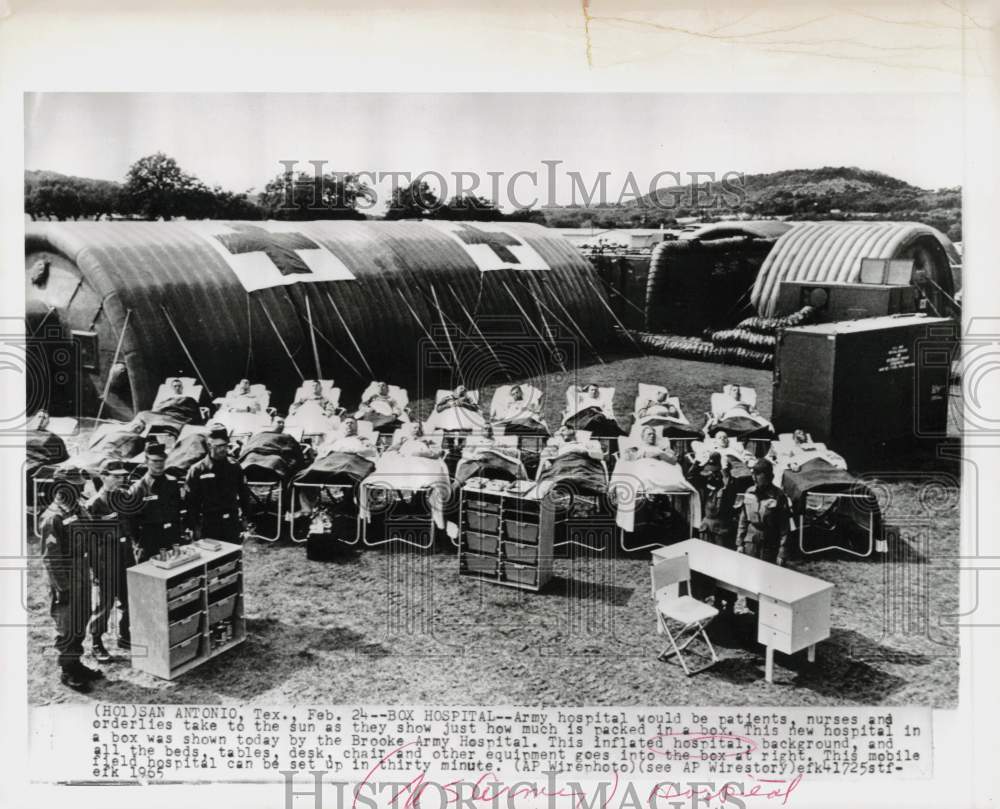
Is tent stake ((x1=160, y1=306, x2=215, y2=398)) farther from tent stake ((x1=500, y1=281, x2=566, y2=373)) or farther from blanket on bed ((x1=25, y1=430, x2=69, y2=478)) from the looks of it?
tent stake ((x1=500, y1=281, x2=566, y2=373))

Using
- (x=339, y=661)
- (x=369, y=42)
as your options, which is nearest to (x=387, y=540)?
(x=339, y=661)

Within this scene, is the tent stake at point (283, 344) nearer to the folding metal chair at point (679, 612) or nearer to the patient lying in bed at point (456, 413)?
the patient lying in bed at point (456, 413)

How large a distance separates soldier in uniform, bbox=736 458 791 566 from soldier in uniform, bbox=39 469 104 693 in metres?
3.22

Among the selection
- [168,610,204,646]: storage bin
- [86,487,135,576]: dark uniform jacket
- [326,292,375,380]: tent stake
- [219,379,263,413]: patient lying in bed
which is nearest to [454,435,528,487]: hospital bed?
[326,292,375,380]: tent stake

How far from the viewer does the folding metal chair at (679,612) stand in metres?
3.61

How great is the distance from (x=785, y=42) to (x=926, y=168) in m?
0.92

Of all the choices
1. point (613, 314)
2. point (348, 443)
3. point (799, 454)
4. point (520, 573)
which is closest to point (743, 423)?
point (799, 454)

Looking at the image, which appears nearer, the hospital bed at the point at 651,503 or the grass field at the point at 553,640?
the grass field at the point at 553,640

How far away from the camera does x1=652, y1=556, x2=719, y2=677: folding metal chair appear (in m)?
3.61

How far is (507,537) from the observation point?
386 cm

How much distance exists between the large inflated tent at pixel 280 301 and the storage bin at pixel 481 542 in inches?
31.8

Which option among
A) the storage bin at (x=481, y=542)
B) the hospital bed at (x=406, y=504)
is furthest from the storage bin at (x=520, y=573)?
the hospital bed at (x=406, y=504)

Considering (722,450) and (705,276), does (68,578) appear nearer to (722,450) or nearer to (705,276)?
(722,450)
